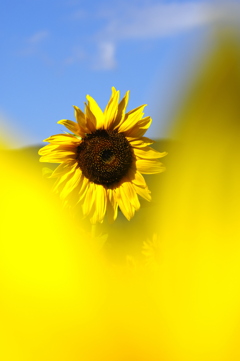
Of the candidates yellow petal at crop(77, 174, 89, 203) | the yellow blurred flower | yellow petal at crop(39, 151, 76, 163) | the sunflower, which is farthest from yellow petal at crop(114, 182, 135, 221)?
the yellow blurred flower

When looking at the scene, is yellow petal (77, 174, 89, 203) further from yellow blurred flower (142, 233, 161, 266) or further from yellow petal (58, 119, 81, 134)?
yellow blurred flower (142, 233, 161, 266)

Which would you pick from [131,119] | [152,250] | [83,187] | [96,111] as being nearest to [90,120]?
[96,111]

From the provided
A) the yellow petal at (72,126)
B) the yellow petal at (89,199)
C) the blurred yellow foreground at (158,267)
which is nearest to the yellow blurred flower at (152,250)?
the blurred yellow foreground at (158,267)

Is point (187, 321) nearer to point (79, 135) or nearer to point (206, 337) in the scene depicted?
point (206, 337)

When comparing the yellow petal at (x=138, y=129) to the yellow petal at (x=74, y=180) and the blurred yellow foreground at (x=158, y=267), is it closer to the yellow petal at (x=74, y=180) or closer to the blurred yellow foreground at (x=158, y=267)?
the yellow petal at (x=74, y=180)

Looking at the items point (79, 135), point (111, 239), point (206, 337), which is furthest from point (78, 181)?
point (206, 337)

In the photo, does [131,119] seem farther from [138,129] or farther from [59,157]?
[59,157]
